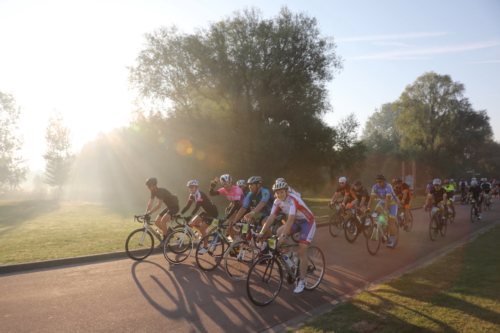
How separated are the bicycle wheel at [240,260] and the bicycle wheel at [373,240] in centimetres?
379

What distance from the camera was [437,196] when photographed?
13445 mm

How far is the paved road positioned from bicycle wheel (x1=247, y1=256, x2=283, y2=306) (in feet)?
0.49

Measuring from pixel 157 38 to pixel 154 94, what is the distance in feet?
13.7

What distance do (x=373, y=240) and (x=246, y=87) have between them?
19488mm

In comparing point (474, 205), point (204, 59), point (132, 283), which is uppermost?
point (204, 59)

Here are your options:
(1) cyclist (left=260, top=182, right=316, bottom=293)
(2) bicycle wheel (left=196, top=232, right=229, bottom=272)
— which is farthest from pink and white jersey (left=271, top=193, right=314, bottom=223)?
(2) bicycle wheel (left=196, top=232, right=229, bottom=272)

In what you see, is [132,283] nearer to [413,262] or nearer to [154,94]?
[413,262]

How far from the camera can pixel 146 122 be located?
30.0m

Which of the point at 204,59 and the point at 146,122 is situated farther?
the point at 146,122

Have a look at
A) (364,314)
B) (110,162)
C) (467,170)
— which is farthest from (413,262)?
(467,170)

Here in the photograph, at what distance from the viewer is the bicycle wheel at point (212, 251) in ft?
26.3

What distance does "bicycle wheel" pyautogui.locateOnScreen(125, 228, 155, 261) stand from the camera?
8.95 metres

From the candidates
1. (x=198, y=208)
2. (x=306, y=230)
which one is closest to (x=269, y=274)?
(x=306, y=230)

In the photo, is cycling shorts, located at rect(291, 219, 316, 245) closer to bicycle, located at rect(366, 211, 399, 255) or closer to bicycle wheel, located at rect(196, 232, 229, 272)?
bicycle wheel, located at rect(196, 232, 229, 272)
